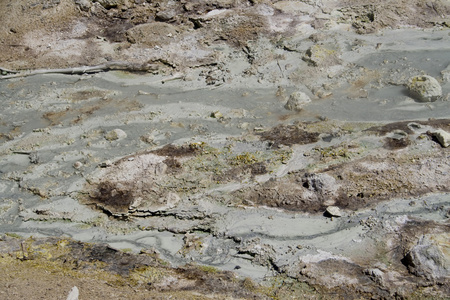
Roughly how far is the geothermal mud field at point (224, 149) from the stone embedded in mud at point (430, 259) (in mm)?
18

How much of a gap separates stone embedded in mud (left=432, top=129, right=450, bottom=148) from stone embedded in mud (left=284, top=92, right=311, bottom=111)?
74.3 inches

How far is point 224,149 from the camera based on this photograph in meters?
5.84

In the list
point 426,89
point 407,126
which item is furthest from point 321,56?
point 407,126

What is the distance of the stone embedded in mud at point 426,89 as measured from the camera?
21.0 feet

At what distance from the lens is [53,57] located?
7691mm

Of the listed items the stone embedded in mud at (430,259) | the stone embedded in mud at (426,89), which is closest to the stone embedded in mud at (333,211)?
the stone embedded in mud at (430,259)

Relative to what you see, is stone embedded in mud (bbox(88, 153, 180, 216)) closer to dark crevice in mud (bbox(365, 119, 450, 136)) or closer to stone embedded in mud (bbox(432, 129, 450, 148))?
dark crevice in mud (bbox(365, 119, 450, 136))

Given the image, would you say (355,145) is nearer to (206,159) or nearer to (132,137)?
(206,159)

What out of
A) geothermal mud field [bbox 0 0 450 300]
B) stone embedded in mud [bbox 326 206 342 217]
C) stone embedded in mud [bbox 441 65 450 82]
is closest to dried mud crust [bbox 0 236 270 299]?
geothermal mud field [bbox 0 0 450 300]

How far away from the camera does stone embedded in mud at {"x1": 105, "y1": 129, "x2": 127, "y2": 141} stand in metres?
6.16

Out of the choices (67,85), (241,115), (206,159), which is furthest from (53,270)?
(67,85)

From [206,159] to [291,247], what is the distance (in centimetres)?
174

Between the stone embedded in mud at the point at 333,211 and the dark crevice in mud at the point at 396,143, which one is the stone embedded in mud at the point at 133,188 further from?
the dark crevice in mud at the point at 396,143

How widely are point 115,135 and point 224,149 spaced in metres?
1.61
